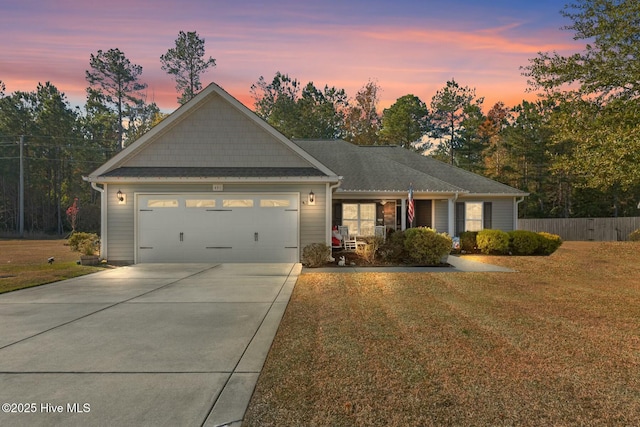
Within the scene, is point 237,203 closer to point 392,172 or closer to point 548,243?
point 392,172

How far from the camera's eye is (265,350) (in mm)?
4238

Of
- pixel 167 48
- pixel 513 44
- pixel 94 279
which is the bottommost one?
pixel 94 279

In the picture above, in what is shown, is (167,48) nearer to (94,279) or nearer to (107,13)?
(107,13)

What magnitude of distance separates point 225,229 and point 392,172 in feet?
31.3

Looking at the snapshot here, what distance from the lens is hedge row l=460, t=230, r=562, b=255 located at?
14547 millimetres

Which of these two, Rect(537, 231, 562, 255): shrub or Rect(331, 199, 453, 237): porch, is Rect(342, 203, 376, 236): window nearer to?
Rect(331, 199, 453, 237): porch

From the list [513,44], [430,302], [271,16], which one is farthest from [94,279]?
[513,44]

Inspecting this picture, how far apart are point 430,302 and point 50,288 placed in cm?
883

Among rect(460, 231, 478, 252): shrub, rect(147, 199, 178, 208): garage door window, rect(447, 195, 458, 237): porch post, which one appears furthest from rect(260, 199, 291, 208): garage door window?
rect(460, 231, 478, 252): shrub

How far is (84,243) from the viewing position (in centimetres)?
1234

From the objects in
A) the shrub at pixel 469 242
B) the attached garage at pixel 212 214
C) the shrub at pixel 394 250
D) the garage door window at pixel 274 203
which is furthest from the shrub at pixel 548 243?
the garage door window at pixel 274 203

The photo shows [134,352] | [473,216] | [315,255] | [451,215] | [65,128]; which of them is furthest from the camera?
[65,128]

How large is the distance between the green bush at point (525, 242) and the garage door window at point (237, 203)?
36.6 ft

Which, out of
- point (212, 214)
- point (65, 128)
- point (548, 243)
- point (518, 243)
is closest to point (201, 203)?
point (212, 214)
